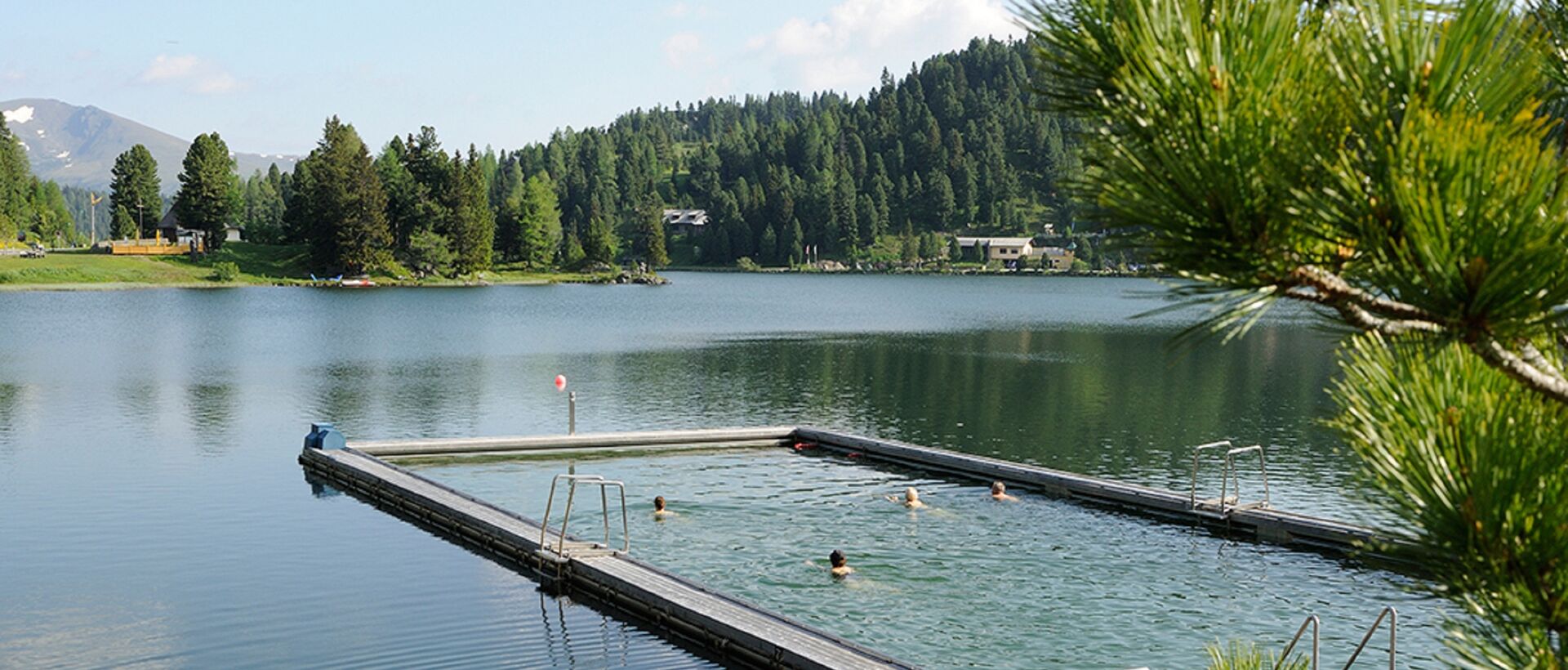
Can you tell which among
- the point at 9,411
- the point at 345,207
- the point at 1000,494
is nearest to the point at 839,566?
the point at 1000,494

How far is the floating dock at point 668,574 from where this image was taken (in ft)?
56.2

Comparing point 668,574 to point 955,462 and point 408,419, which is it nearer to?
point 955,462

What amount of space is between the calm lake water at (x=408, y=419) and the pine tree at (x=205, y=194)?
120 ft

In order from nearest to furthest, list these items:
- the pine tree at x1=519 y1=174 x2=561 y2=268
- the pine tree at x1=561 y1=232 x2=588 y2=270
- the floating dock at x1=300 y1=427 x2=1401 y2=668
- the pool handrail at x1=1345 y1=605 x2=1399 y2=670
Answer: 1. the pool handrail at x1=1345 y1=605 x2=1399 y2=670
2. the floating dock at x1=300 y1=427 x2=1401 y2=668
3. the pine tree at x1=519 y1=174 x2=561 y2=268
4. the pine tree at x1=561 y1=232 x2=588 y2=270

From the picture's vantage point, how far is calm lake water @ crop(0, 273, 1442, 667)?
61.6 ft

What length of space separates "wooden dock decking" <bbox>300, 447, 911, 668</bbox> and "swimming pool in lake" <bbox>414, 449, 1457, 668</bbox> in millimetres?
1440

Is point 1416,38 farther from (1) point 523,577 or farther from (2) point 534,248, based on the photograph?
(2) point 534,248

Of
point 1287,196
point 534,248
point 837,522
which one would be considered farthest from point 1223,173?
point 534,248

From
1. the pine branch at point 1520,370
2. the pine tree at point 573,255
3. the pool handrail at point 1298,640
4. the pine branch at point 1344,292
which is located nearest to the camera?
the pine branch at point 1520,370

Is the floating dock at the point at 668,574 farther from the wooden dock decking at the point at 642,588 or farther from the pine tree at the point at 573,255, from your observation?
the pine tree at the point at 573,255

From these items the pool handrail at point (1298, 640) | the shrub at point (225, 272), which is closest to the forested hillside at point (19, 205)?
the shrub at point (225, 272)

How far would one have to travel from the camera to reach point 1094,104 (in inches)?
146

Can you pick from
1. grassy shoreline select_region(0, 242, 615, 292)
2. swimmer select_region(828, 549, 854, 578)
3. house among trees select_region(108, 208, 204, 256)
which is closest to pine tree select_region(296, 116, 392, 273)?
grassy shoreline select_region(0, 242, 615, 292)

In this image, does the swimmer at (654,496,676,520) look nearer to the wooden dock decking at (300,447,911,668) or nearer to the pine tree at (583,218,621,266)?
the wooden dock decking at (300,447,911,668)
